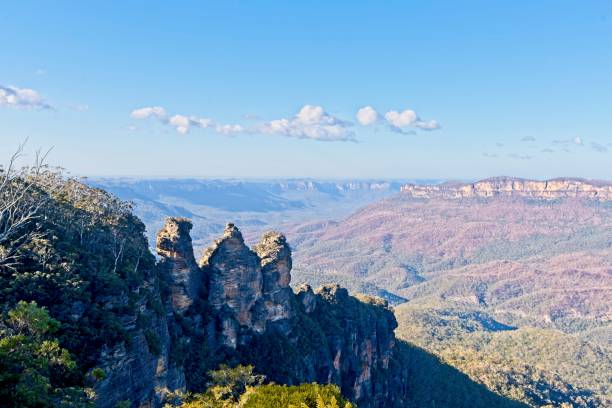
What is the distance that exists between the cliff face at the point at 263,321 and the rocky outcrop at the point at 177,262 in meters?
0.11

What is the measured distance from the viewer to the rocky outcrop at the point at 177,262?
52.3 metres

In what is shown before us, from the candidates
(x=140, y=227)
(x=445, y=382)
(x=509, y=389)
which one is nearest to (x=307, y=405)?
(x=140, y=227)

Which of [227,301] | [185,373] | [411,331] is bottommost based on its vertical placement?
[411,331]

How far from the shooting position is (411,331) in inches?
7416

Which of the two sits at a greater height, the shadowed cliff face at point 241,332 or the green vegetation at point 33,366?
the green vegetation at point 33,366

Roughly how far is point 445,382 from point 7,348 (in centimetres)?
9770

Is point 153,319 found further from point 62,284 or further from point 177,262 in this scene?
point 177,262

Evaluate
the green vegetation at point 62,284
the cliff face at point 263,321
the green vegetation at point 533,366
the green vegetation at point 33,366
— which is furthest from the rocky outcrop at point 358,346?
the green vegetation at point 33,366

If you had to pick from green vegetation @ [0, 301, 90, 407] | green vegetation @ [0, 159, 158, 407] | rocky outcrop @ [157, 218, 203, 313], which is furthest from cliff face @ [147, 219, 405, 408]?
green vegetation @ [0, 301, 90, 407]

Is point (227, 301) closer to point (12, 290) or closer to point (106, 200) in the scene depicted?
point (106, 200)

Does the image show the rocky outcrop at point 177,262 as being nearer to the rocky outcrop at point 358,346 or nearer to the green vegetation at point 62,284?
the green vegetation at point 62,284

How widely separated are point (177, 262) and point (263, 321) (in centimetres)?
1650

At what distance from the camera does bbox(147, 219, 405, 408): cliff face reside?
5272cm

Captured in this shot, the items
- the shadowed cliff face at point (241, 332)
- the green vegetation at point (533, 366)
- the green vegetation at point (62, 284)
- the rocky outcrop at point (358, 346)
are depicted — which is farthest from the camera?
the green vegetation at point (533, 366)
